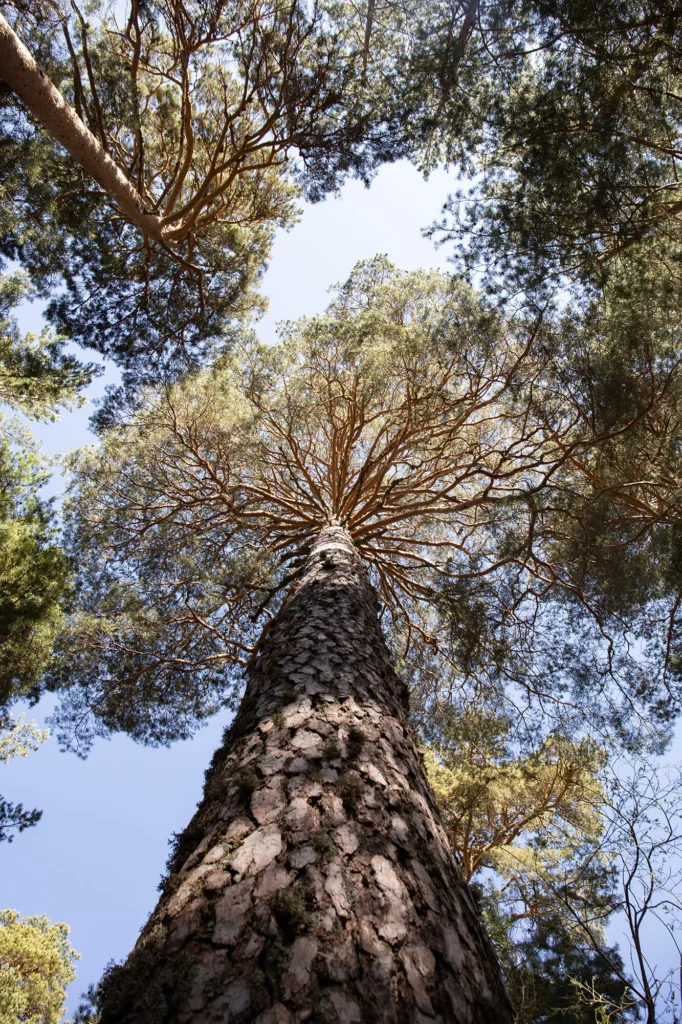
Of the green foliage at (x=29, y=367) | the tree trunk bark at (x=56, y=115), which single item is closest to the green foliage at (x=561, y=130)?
the tree trunk bark at (x=56, y=115)

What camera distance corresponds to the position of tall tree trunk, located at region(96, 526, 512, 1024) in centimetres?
123

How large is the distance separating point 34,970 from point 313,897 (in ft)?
28.4

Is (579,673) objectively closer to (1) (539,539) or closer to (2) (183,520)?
(1) (539,539)

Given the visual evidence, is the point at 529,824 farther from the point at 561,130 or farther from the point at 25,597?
the point at 561,130

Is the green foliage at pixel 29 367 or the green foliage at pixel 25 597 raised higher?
the green foliage at pixel 29 367

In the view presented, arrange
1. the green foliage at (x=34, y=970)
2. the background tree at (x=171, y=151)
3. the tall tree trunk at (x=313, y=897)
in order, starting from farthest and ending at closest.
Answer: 1. the green foliage at (x=34, y=970)
2. the background tree at (x=171, y=151)
3. the tall tree trunk at (x=313, y=897)

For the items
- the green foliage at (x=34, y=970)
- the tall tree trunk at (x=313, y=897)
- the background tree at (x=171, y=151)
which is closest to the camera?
the tall tree trunk at (x=313, y=897)

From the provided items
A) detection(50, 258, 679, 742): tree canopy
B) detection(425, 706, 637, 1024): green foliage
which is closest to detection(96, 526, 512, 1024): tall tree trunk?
detection(50, 258, 679, 742): tree canopy

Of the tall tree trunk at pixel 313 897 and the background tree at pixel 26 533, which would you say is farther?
the background tree at pixel 26 533

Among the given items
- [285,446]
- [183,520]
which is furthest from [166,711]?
[285,446]

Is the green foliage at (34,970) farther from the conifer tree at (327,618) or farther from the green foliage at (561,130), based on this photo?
the green foliage at (561,130)

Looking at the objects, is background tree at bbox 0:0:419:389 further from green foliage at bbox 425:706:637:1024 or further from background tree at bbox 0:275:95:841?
green foliage at bbox 425:706:637:1024

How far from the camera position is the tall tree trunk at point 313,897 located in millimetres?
1229

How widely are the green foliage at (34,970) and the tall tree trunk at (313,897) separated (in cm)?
705
